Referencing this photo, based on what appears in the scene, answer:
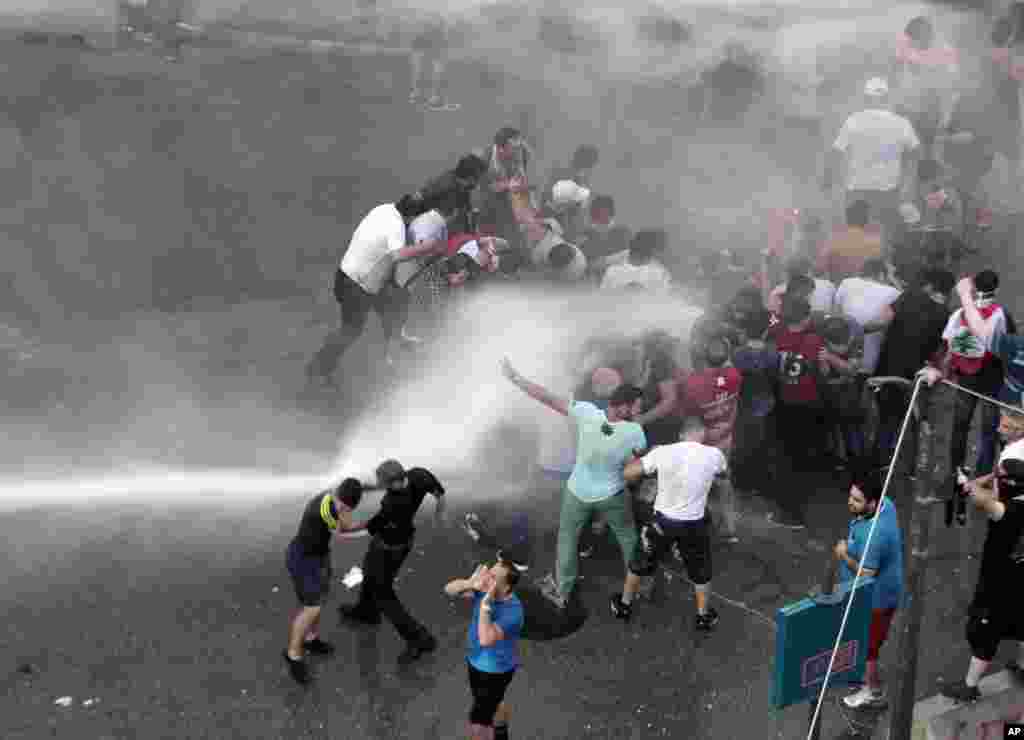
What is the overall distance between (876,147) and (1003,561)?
569 centimetres

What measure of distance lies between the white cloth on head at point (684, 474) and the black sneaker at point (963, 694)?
65.9 inches

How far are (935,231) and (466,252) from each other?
4364mm

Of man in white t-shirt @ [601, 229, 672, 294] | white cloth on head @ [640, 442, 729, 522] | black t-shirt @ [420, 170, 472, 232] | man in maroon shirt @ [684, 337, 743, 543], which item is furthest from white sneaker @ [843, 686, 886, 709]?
black t-shirt @ [420, 170, 472, 232]

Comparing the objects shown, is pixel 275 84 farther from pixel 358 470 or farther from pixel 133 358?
pixel 358 470

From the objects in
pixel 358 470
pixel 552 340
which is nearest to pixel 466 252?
pixel 552 340

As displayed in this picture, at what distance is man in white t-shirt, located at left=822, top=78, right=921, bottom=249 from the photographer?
11.8 metres

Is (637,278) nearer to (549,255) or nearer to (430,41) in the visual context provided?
(549,255)

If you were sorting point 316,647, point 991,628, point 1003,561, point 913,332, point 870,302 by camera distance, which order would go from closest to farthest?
point 1003,561 → point 991,628 → point 316,647 → point 913,332 → point 870,302

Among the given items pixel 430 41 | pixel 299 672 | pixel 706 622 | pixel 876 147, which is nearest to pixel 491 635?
pixel 299 672

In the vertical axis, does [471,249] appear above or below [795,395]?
above

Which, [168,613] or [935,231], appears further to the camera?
[935,231]

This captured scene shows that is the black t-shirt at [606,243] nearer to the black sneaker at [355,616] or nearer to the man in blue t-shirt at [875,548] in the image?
the black sneaker at [355,616]

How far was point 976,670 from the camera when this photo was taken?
288 inches

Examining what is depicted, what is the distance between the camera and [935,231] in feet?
37.6
